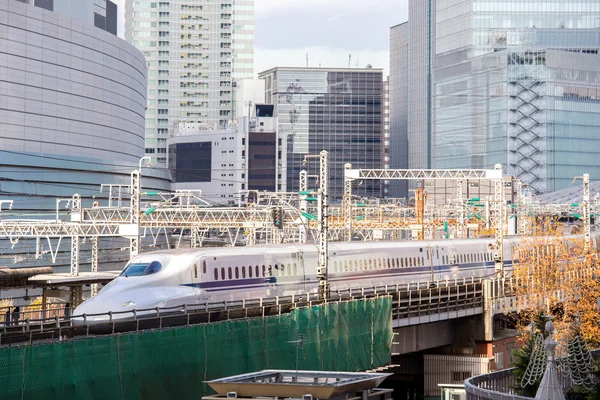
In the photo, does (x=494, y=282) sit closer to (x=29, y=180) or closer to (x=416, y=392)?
(x=416, y=392)

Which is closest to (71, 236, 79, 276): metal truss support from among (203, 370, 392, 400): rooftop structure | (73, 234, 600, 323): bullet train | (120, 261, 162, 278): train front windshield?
(73, 234, 600, 323): bullet train

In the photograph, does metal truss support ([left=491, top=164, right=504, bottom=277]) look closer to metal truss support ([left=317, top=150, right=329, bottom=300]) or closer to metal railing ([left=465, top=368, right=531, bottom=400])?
metal truss support ([left=317, top=150, right=329, bottom=300])

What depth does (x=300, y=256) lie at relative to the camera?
180ft

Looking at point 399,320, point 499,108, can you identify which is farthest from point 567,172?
point 399,320

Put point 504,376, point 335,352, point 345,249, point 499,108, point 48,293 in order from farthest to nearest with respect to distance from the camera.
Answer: point 499,108
point 345,249
point 48,293
point 335,352
point 504,376

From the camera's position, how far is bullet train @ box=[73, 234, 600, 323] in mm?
43594

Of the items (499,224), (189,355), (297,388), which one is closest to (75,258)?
(499,224)

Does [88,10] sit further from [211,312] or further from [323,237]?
[211,312]

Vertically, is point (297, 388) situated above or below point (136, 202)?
below

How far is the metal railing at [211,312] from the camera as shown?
114ft

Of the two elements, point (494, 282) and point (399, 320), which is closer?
point (399, 320)

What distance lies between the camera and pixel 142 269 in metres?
44.9

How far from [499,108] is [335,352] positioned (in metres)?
154

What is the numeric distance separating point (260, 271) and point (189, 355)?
641 inches
